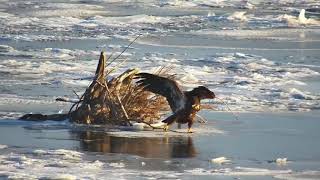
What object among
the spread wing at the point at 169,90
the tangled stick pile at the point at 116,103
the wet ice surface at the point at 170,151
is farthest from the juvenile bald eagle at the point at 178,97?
the tangled stick pile at the point at 116,103

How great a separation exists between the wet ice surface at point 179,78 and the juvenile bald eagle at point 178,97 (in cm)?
22

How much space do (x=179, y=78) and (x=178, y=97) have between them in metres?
5.20

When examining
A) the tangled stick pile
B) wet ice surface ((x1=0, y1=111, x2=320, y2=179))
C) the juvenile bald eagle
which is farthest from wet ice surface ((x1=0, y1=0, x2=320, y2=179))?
the tangled stick pile

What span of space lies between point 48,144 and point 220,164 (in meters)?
2.00

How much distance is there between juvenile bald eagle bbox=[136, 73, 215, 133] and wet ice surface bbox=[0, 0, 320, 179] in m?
0.22

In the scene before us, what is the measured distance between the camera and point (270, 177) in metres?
9.11

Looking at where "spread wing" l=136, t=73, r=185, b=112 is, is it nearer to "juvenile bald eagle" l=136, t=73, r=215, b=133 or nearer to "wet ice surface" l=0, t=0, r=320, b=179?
"juvenile bald eagle" l=136, t=73, r=215, b=133

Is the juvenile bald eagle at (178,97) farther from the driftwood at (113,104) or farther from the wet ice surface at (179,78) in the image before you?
the driftwood at (113,104)

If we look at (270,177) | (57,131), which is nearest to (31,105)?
(57,131)

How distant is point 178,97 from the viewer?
1181 cm

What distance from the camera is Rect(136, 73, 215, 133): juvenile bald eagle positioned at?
11844 mm

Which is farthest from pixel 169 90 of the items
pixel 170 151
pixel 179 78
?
pixel 179 78

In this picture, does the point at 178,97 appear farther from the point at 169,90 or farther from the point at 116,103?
the point at 116,103

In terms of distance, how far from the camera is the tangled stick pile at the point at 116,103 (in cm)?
1244
